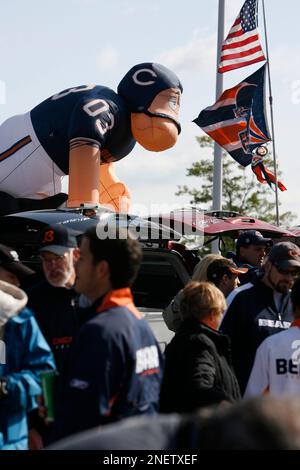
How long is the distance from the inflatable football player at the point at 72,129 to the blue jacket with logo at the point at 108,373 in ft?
30.2

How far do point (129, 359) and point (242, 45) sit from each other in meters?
13.6

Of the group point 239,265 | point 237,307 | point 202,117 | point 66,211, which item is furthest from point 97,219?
point 202,117

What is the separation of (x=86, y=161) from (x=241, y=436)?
10.8 m

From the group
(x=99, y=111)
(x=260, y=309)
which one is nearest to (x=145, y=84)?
(x=99, y=111)

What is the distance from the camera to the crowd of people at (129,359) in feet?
5.35

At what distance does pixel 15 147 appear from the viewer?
1320cm

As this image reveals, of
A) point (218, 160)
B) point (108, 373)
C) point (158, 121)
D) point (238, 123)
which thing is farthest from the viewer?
point (218, 160)

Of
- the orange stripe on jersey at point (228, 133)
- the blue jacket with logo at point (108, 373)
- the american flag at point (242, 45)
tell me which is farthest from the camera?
the american flag at point (242, 45)

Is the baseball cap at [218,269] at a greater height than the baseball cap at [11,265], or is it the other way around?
the baseball cap at [11,265]

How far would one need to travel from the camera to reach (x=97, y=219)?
22.9ft

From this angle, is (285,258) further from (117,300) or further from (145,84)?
(145,84)

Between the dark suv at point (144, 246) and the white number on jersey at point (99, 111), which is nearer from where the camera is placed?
the dark suv at point (144, 246)

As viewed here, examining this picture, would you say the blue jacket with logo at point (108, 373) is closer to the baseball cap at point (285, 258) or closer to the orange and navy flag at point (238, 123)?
the baseball cap at point (285, 258)

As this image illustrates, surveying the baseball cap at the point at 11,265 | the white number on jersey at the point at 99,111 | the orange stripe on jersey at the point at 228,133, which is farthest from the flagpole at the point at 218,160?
the baseball cap at the point at 11,265
